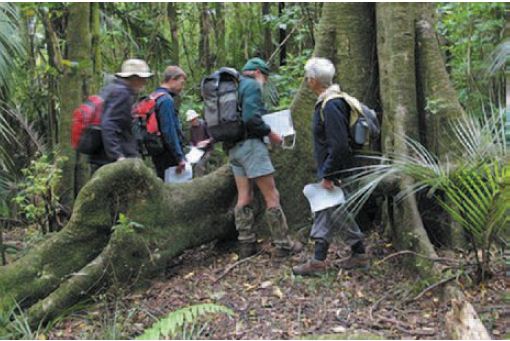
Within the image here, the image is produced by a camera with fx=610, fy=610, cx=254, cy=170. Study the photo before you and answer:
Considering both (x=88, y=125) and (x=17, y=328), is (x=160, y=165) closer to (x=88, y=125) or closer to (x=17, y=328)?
(x=88, y=125)

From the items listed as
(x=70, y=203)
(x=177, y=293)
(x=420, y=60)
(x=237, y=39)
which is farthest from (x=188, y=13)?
(x=177, y=293)

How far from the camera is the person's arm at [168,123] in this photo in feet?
19.3

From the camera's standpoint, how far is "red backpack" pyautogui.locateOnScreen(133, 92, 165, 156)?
594 centimetres

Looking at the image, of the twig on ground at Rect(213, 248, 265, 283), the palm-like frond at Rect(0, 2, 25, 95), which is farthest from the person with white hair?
the palm-like frond at Rect(0, 2, 25, 95)

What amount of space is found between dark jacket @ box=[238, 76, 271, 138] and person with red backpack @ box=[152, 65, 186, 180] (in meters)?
0.80

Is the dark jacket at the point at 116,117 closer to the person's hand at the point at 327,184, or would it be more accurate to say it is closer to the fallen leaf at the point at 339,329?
the person's hand at the point at 327,184

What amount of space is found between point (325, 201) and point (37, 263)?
8.51 ft

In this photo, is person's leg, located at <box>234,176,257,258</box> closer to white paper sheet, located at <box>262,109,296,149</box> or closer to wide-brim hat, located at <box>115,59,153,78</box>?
white paper sheet, located at <box>262,109,296,149</box>

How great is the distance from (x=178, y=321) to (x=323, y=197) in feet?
5.51

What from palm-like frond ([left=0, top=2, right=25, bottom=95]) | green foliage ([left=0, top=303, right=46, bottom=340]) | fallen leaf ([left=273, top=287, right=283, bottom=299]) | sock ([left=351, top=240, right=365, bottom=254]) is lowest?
green foliage ([left=0, top=303, right=46, bottom=340])

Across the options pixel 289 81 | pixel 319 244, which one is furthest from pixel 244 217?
pixel 289 81

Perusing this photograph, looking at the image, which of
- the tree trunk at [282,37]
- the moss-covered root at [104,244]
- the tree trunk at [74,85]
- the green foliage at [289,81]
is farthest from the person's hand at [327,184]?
the tree trunk at [282,37]

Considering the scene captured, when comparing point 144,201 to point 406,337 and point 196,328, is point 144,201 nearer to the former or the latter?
point 196,328

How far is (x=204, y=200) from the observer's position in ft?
20.1
